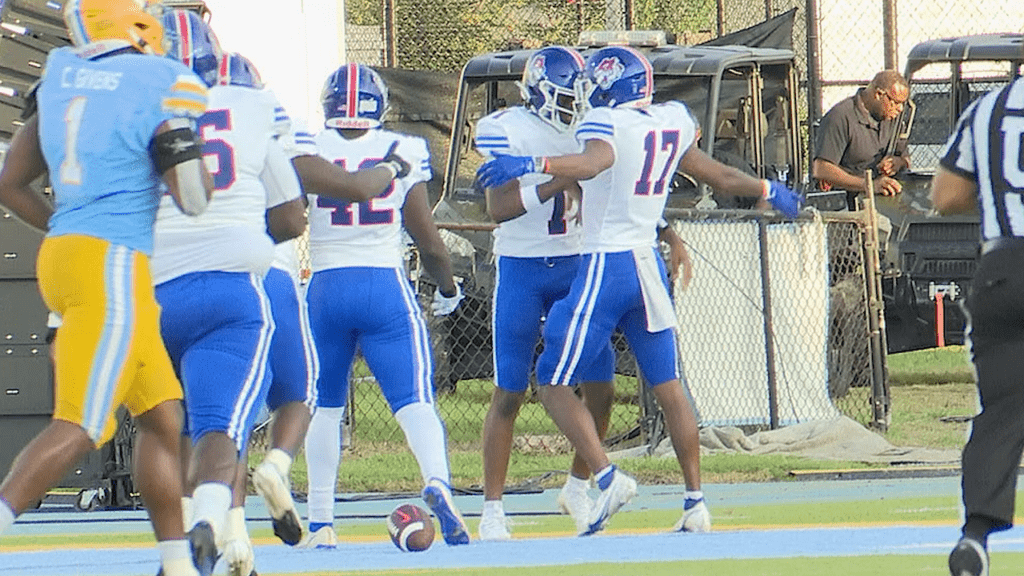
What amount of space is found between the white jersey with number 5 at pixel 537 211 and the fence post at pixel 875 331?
470 cm

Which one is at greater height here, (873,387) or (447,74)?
(447,74)

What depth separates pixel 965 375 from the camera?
61.5ft

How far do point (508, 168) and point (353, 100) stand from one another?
2.19 feet

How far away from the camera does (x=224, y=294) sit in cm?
761

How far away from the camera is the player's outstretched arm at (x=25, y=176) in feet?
23.5

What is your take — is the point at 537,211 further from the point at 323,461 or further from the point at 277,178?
the point at 277,178

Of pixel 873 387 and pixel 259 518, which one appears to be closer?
pixel 259 518

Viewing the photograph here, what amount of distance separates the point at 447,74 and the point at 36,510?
28.2 feet

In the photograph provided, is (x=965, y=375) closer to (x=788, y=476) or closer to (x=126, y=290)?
(x=788, y=476)

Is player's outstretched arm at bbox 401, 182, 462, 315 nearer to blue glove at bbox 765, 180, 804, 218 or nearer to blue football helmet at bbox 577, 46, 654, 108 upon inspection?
blue football helmet at bbox 577, 46, 654, 108

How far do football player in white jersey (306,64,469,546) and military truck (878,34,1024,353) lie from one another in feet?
25.1

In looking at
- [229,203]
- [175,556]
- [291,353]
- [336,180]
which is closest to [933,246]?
[336,180]

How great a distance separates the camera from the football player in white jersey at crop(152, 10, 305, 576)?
7.55 metres

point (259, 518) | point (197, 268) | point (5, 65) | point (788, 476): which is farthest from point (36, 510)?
point (197, 268)
